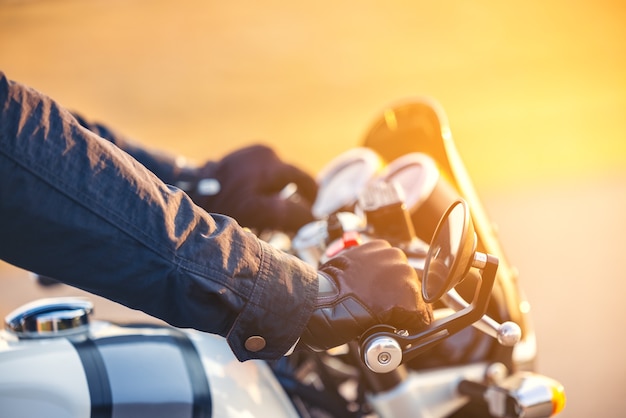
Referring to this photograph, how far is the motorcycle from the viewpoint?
128 centimetres

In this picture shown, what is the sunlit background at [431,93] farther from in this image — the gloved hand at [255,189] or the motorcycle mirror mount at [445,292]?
the motorcycle mirror mount at [445,292]

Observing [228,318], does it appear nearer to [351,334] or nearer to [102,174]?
[351,334]

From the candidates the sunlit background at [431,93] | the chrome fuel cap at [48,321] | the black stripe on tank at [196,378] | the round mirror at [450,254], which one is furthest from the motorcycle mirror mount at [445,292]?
the sunlit background at [431,93]

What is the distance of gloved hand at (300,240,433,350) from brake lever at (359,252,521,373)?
0.07 ft

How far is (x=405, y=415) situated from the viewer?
1641mm

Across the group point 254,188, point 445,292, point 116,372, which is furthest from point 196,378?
point 254,188

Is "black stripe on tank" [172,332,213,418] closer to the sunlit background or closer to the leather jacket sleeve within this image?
the leather jacket sleeve

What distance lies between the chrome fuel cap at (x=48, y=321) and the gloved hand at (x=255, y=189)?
55cm

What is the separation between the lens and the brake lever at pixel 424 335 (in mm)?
1222

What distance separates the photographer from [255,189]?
201 centimetres

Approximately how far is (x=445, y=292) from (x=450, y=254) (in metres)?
0.07

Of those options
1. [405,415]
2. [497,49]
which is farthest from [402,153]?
[497,49]

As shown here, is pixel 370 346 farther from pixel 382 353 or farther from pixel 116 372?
pixel 116 372

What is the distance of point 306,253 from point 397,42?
12533 mm
